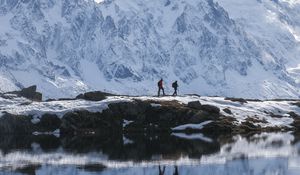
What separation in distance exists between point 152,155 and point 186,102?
48.8 meters

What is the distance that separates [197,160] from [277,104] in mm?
72015

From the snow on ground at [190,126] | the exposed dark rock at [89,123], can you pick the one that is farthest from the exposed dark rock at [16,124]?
the snow on ground at [190,126]

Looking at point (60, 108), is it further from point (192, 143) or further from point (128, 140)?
point (192, 143)

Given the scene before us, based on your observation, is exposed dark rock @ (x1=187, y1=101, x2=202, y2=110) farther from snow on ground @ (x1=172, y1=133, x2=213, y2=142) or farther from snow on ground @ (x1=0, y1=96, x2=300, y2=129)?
snow on ground @ (x1=172, y1=133, x2=213, y2=142)

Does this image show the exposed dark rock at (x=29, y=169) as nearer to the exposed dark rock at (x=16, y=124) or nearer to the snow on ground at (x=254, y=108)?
the exposed dark rock at (x=16, y=124)

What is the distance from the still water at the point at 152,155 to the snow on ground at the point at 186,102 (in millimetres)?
12459

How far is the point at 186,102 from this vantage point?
135 m

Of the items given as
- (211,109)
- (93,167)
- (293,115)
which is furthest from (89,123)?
(93,167)

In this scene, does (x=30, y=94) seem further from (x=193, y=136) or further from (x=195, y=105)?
(x=193, y=136)

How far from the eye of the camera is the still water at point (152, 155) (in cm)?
7594

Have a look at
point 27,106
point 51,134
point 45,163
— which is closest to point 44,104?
point 27,106

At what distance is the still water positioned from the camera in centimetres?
7594

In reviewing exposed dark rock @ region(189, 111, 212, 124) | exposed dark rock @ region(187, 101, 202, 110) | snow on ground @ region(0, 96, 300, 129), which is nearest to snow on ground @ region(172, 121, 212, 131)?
exposed dark rock @ region(189, 111, 212, 124)

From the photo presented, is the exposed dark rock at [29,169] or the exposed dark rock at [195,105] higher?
the exposed dark rock at [195,105]
